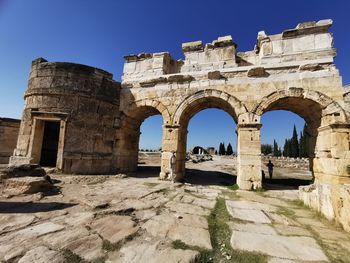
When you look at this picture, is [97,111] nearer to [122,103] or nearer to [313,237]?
[122,103]

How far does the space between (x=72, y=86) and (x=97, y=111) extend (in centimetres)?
157

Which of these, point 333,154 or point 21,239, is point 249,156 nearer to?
point 333,154

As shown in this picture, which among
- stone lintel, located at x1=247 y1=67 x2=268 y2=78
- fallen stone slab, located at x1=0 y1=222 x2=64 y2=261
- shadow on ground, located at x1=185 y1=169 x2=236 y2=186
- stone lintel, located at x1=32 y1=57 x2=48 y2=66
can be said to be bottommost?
shadow on ground, located at x1=185 y1=169 x2=236 y2=186

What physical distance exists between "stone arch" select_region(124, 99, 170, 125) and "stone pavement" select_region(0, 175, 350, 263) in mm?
4953

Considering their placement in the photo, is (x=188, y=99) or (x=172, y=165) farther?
(x=188, y=99)

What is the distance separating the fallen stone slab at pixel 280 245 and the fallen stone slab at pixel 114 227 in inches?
62.3

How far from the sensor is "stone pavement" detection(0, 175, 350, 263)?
Answer: 7.50 ft

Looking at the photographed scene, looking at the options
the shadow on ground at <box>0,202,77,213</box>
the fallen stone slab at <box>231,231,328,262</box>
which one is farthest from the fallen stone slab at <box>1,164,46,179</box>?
the fallen stone slab at <box>231,231,328,262</box>

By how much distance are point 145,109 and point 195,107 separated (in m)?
2.75

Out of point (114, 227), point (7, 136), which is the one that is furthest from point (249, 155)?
point (7, 136)

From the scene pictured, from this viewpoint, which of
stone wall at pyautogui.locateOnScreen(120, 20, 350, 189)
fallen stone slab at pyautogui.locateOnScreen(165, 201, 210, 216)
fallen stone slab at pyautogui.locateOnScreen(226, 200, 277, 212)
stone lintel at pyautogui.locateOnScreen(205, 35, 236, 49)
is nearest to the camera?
fallen stone slab at pyautogui.locateOnScreen(165, 201, 210, 216)

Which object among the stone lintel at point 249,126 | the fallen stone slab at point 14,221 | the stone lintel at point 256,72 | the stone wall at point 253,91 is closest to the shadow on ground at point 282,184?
the stone wall at point 253,91

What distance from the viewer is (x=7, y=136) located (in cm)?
1088

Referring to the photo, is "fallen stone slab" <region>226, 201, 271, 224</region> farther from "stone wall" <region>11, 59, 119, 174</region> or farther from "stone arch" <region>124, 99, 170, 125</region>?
"stone wall" <region>11, 59, 119, 174</region>
